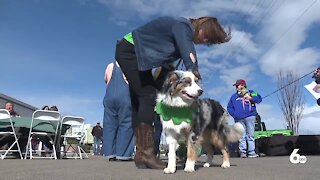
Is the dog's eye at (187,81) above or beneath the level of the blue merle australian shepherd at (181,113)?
above

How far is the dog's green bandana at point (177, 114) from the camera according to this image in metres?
3.98

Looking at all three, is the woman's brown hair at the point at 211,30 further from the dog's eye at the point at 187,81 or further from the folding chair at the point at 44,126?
the folding chair at the point at 44,126

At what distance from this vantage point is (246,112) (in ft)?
32.1

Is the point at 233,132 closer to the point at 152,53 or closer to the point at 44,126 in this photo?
the point at 152,53

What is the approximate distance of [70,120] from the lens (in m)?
9.61

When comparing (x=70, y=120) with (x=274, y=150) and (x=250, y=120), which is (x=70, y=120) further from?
(x=274, y=150)

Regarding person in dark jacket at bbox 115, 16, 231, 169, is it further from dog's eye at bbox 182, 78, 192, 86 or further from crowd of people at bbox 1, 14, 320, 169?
dog's eye at bbox 182, 78, 192, 86

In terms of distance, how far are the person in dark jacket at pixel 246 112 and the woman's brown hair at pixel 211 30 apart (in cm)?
586

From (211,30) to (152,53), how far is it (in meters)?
0.69

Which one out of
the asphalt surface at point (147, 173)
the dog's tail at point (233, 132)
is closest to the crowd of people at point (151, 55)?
the asphalt surface at point (147, 173)

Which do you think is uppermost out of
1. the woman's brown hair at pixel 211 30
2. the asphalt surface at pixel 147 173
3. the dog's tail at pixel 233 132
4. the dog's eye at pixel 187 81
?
the woman's brown hair at pixel 211 30

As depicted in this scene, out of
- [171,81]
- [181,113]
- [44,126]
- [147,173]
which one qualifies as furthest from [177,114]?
[44,126]

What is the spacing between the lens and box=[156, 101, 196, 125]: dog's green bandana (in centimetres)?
398

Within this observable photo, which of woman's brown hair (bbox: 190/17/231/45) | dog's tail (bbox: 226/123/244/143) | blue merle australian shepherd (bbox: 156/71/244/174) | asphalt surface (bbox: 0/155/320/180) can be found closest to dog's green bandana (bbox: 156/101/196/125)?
blue merle australian shepherd (bbox: 156/71/244/174)
